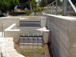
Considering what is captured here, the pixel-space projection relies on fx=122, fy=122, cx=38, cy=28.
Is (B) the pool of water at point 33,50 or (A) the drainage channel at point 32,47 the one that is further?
(A) the drainage channel at point 32,47

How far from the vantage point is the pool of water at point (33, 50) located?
24.4ft

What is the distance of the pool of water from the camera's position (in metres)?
7.44

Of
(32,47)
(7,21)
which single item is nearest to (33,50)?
(32,47)

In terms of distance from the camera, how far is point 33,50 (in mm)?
8094

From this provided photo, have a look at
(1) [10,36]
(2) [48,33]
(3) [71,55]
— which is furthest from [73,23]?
(1) [10,36]

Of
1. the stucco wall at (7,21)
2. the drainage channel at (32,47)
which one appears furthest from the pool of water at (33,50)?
the stucco wall at (7,21)

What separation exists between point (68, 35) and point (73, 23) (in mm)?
479

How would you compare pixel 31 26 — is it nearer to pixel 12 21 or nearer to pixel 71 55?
pixel 12 21

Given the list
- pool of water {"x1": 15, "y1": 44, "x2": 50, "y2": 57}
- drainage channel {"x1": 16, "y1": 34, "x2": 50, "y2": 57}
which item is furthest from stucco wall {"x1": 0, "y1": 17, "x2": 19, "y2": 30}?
pool of water {"x1": 15, "y1": 44, "x2": 50, "y2": 57}

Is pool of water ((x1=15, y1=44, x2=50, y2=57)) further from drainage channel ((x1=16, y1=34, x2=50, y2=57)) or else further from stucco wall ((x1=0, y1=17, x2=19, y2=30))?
stucco wall ((x1=0, y1=17, x2=19, y2=30))

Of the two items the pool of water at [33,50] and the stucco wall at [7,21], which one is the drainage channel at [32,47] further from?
the stucco wall at [7,21]

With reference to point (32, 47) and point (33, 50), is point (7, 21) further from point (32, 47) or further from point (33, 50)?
point (33, 50)

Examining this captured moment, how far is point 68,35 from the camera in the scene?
4391mm

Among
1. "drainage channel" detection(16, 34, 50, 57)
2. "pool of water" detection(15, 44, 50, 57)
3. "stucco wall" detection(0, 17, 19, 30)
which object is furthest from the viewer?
"stucco wall" detection(0, 17, 19, 30)
